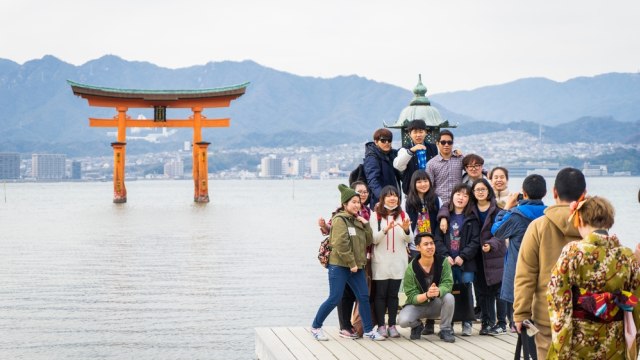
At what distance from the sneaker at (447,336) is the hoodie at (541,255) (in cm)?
250

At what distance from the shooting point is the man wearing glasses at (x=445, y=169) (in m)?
8.09

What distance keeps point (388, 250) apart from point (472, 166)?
4.04ft

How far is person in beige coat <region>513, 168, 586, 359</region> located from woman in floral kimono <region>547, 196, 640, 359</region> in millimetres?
320

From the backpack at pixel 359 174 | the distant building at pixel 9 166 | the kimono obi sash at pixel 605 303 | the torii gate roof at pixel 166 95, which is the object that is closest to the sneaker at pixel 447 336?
the backpack at pixel 359 174

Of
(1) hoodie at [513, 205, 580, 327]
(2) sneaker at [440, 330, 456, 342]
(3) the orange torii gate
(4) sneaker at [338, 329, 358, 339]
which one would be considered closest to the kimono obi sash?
(1) hoodie at [513, 205, 580, 327]

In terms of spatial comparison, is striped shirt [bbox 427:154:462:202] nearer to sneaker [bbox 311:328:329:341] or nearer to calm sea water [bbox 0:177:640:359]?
sneaker [bbox 311:328:329:341]

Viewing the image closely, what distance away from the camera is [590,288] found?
4.10m

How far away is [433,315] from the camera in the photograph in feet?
23.9

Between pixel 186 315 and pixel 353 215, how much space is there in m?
6.19

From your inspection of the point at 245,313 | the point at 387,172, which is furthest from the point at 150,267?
the point at 387,172

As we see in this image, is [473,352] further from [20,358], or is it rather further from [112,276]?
[112,276]

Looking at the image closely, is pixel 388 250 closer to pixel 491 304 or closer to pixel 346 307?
pixel 346 307

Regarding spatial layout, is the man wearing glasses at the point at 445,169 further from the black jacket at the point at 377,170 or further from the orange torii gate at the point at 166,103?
the orange torii gate at the point at 166,103

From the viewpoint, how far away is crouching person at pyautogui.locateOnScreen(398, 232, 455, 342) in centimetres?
707
